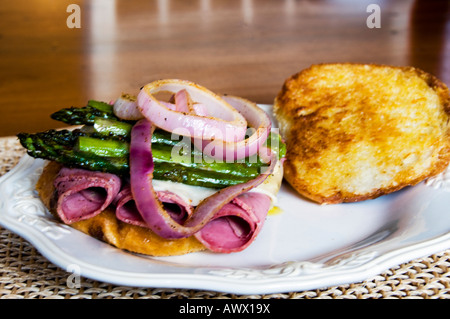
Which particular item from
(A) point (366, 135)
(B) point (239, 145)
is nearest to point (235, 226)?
(B) point (239, 145)

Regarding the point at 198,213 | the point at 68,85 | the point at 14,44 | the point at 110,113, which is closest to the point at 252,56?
the point at 68,85

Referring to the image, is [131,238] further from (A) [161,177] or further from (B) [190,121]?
(B) [190,121]

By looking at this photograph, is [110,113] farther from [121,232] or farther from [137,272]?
[137,272]

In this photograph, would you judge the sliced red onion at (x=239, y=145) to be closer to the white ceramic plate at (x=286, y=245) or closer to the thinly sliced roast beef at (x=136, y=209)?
the thinly sliced roast beef at (x=136, y=209)

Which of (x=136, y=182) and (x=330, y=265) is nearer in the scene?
(x=330, y=265)

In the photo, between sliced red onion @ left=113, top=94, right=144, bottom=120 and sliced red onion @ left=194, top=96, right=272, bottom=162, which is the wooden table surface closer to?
sliced red onion @ left=113, top=94, right=144, bottom=120

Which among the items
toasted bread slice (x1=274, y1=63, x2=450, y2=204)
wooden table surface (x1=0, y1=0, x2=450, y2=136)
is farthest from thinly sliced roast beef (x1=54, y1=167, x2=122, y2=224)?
wooden table surface (x1=0, y1=0, x2=450, y2=136)

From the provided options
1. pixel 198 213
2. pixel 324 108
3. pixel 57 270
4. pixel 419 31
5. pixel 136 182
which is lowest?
pixel 57 270

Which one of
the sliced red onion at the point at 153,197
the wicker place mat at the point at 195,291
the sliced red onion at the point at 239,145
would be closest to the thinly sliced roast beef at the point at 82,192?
the sliced red onion at the point at 153,197
